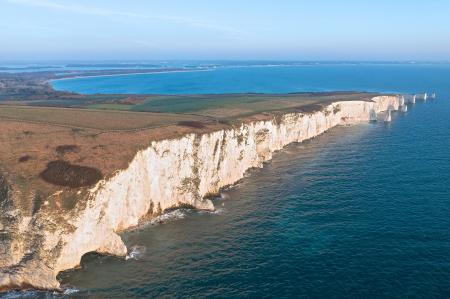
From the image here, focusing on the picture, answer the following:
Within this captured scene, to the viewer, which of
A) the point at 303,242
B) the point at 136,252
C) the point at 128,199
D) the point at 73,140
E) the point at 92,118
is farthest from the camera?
the point at 92,118

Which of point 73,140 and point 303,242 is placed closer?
point 303,242

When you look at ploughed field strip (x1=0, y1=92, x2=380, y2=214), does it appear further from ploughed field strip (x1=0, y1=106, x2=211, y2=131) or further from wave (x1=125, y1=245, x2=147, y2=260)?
wave (x1=125, y1=245, x2=147, y2=260)

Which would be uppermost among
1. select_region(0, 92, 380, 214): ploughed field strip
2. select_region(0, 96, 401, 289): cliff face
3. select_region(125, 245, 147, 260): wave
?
select_region(0, 92, 380, 214): ploughed field strip

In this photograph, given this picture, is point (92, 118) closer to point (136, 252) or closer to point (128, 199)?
point (128, 199)

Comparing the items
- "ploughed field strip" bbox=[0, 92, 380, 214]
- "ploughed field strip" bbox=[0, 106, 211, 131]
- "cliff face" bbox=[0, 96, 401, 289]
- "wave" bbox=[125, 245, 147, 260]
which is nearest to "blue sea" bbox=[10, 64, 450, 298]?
"wave" bbox=[125, 245, 147, 260]

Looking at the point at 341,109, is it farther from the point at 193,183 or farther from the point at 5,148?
the point at 5,148

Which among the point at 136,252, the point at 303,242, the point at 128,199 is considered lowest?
the point at 136,252

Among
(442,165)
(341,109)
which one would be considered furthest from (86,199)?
(341,109)

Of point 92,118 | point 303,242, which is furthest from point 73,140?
point 303,242

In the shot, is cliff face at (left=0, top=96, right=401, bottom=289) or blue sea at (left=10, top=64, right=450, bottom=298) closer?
blue sea at (left=10, top=64, right=450, bottom=298)

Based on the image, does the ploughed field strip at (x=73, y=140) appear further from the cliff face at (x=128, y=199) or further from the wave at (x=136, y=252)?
the wave at (x=136, y=252)
